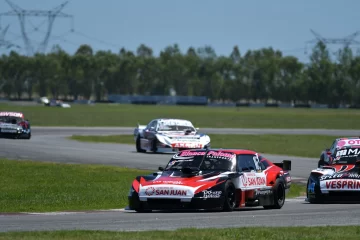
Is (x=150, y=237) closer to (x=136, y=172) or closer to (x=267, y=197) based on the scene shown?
(x=267, y=197)

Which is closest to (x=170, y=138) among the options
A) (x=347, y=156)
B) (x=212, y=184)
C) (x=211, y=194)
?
(x=347, y=156)

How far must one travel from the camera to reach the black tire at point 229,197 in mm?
17998

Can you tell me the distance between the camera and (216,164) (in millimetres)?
18984

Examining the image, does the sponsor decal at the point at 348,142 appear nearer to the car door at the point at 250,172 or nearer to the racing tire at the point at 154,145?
the car door at the point at 250,172

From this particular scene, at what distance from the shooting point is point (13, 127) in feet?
161

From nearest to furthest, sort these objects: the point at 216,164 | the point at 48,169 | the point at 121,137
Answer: the point at 216,164
the point at 48,169
the point at 121,137

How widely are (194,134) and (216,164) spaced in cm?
1992

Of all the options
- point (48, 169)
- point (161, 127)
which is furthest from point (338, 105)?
point (48, 169)

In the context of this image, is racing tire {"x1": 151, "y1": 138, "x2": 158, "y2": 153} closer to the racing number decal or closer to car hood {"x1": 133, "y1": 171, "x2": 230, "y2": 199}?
the racing number decal

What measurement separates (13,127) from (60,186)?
83.2ft

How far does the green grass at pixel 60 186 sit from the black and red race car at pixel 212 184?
230 cm

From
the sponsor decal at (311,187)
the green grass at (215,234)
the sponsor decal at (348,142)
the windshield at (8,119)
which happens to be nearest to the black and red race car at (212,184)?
the sponsor decal at (311,187)

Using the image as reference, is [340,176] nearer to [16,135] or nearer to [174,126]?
[174,126]

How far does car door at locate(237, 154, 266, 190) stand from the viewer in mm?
18828
